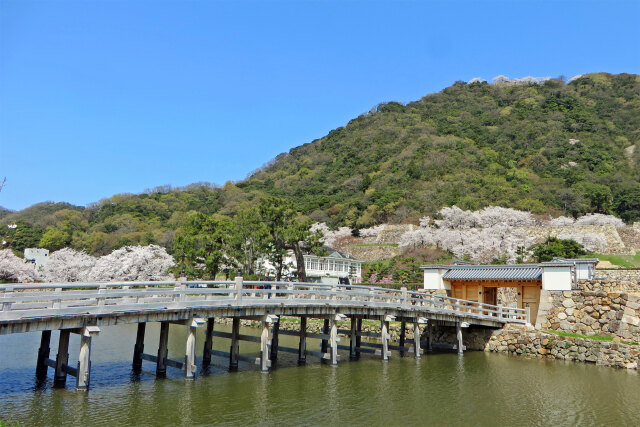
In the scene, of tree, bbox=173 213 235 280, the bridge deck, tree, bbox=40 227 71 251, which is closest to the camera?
the bridge deck

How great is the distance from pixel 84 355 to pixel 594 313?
73.0 ft

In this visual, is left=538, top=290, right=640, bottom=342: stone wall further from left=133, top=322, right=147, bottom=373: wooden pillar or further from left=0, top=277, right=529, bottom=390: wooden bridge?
left=133, top=322, right=147, bottom=373: wooden pillar

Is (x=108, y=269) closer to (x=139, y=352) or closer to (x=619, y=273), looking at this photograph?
(x=139, y=352)

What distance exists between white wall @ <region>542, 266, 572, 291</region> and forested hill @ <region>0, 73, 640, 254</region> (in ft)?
118

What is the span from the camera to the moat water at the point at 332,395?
12039mm

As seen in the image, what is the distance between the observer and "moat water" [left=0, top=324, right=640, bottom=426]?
12039 millimetres

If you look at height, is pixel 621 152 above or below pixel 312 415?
above

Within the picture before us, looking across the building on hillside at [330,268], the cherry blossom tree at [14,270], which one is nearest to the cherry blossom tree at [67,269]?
the cherry blossom tree at [14,270]

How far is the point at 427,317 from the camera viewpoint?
22391 millimetres

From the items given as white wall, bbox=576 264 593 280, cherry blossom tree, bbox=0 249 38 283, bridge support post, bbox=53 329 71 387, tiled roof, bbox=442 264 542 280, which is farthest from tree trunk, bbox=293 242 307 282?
cherry blossom tree, bbox=0 249 38 283

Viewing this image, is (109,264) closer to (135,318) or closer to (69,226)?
(69,226)

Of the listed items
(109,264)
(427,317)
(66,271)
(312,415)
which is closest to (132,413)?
(312,415)

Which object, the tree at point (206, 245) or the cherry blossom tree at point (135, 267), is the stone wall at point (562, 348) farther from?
the cherry blossom tree at point (135, 267)

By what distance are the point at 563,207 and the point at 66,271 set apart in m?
62.4
